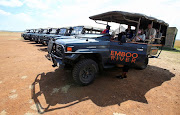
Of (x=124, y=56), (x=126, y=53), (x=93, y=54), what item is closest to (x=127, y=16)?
(x=126, y=53)

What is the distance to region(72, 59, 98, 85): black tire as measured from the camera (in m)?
3.05

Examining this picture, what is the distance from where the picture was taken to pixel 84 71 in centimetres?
323

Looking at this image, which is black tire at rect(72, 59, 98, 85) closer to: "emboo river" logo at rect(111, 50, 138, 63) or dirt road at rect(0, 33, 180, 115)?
dirt road at rect(0, 33, 180, 115)

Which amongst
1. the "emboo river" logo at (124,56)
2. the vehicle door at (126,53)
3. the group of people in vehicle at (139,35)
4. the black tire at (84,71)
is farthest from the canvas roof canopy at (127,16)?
the black tire at (84,71)

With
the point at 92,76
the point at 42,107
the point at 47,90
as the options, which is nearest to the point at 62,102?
the point at 42,107

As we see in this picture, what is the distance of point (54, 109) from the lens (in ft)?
Answer: 7.55

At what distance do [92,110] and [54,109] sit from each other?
83 centimetres

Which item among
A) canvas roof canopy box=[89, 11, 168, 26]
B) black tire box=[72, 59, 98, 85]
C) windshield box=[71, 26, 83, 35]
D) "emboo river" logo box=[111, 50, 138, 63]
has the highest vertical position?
canvas roof canopy box=[89, 11, 168, 26]

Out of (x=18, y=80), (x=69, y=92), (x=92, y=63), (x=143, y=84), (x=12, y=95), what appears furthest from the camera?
(x=143, y=84)

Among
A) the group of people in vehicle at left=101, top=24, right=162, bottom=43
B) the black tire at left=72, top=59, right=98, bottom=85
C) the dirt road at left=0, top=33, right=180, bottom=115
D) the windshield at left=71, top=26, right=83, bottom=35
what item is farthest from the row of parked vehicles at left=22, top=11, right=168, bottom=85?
the windshield at left=71, top=26, right=83, bottom=35

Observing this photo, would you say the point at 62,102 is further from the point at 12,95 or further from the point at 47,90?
the point at 12,95

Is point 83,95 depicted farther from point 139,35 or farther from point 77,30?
point 77,30

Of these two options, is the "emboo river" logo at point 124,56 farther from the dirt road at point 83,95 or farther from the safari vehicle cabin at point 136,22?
the dirt road at point 83,95

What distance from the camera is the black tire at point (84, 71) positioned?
3053 millimetres
